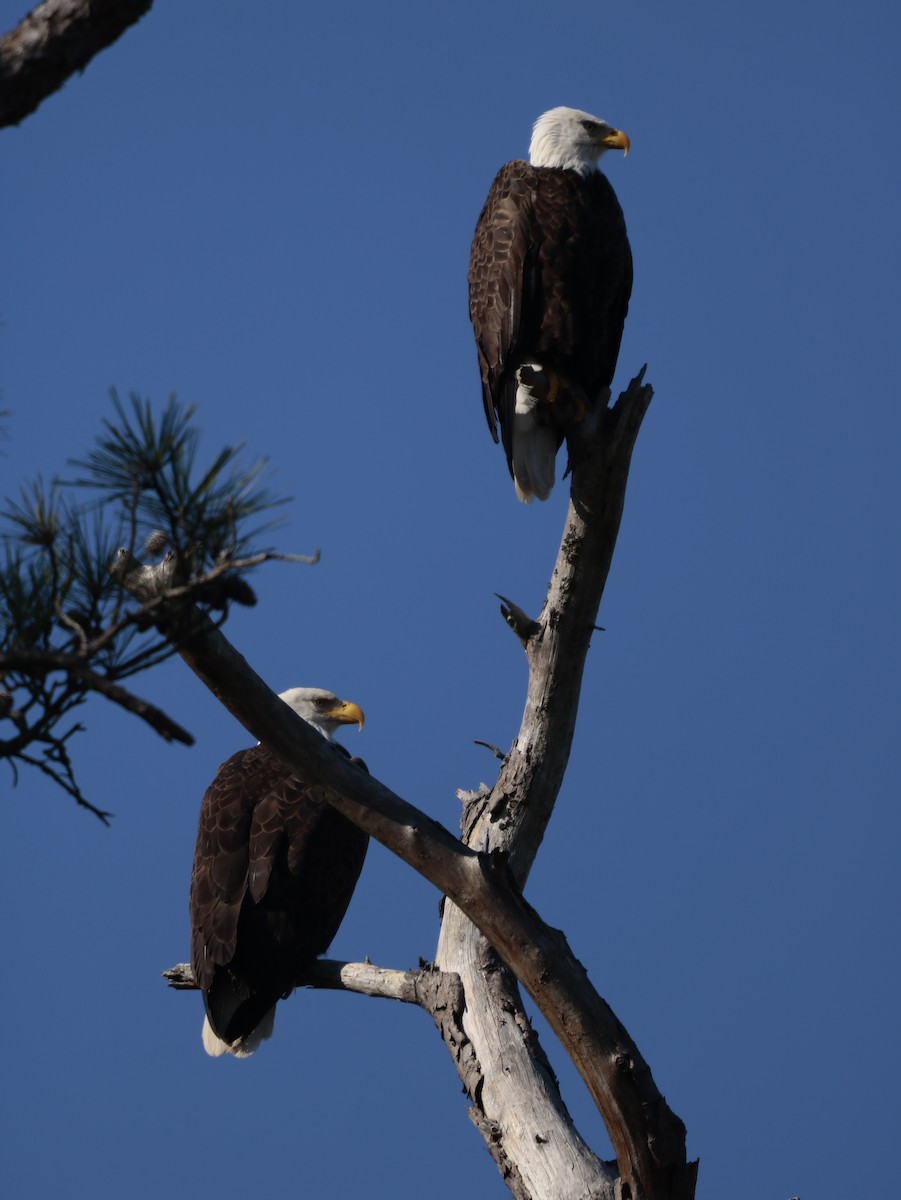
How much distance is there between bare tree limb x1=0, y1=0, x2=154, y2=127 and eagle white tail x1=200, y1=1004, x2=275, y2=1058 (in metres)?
3.76

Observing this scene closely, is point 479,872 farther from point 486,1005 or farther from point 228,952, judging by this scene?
point 228,952

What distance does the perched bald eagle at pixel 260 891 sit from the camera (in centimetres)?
491

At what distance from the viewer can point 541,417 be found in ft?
15.4

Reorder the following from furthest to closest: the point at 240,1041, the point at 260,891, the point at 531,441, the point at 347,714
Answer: the point at 347,714 < the point at 240,1041 < the point at 260,891 < the point at 531,441

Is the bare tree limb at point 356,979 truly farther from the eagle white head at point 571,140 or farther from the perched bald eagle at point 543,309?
the eagle white head at point 571,140

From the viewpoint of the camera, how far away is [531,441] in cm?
471

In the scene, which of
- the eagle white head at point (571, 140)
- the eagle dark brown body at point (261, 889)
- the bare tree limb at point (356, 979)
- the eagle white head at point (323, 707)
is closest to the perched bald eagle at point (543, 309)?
the eagle white head at point (571, 140)

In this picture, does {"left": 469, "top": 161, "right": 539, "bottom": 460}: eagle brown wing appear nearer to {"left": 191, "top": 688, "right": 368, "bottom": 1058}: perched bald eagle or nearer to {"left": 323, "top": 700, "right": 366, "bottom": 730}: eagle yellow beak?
{"left": 191, "top": 688, "right": 368, "bottom": 1058}: perched bald eagle

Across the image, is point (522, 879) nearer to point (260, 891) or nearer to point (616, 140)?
point (260, 891)

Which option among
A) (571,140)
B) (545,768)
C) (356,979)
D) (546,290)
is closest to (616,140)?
(571,140)

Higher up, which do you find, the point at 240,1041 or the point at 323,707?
the point at 323,707

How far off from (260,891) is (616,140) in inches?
122

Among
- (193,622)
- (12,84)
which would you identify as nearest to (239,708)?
(193,622)

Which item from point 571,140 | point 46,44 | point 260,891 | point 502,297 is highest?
point 571,140
